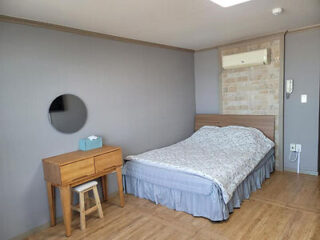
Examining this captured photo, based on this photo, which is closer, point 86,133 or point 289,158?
point 86,133

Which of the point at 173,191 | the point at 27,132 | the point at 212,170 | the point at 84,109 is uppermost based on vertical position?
the point at 84,109

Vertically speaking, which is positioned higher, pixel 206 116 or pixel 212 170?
pixel 206 116

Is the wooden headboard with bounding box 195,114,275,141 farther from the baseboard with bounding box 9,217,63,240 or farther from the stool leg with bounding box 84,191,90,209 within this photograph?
A: the baseboard with bounding box 9,217,63,240

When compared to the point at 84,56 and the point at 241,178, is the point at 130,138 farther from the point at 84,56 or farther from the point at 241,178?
the point at 241,178

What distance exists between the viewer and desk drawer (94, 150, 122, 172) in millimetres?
2637

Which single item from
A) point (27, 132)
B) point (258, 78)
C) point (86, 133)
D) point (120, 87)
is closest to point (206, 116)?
point (258, 78)

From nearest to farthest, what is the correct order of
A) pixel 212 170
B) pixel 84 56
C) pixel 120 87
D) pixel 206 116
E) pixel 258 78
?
pixel 212 170, pixel 84 56, pixel 120 87, pixel 258 78, pixel 206 116

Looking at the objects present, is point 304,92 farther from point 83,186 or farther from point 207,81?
point 83,186

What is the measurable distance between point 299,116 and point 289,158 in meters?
0.69

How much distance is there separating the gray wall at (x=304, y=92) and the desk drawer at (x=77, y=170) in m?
3.02

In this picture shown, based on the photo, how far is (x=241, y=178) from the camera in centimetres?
279

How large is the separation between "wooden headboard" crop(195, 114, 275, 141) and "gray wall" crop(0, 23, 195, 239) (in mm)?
923

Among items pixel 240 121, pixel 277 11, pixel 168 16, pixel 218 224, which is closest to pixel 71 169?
pixel 218 224

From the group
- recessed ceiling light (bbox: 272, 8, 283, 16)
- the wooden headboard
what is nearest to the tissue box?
the wooden headboard
